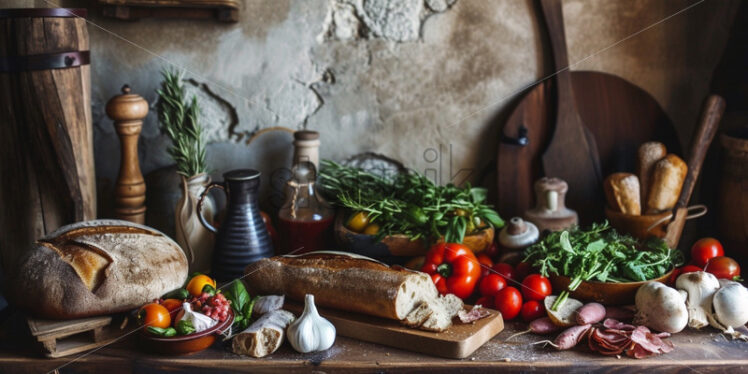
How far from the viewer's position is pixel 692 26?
89.2 inches

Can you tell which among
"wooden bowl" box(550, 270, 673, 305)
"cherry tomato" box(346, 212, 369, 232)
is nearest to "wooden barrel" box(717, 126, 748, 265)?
"wooden bowl" box(550, 270, 673, 305)

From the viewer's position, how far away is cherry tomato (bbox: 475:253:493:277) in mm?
1956

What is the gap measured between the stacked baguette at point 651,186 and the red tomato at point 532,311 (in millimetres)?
553

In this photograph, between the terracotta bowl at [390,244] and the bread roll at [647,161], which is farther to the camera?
the bread roll at [647,161]

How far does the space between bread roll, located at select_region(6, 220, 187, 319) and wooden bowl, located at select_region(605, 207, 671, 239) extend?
54.2 inches

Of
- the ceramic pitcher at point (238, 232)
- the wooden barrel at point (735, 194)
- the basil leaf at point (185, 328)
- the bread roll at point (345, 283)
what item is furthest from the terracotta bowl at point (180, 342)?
the wooden barrel at point (735, 194)

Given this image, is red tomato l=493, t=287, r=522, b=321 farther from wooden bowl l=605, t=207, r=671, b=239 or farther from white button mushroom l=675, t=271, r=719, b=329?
wooden bowl l=605, t=207, r=671, b=239

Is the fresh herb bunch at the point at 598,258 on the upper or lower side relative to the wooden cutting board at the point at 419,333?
upper

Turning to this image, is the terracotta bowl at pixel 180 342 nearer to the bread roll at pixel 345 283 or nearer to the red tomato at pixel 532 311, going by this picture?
the bread roll at pixel 345 283

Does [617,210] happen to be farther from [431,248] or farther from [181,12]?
[181,12]

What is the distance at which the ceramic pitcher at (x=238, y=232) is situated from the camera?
2.00 metres

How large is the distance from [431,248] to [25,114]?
48.7 inches

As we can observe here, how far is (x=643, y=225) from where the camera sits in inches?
81.5

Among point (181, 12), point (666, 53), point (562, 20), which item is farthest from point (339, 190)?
point (666, 53)
